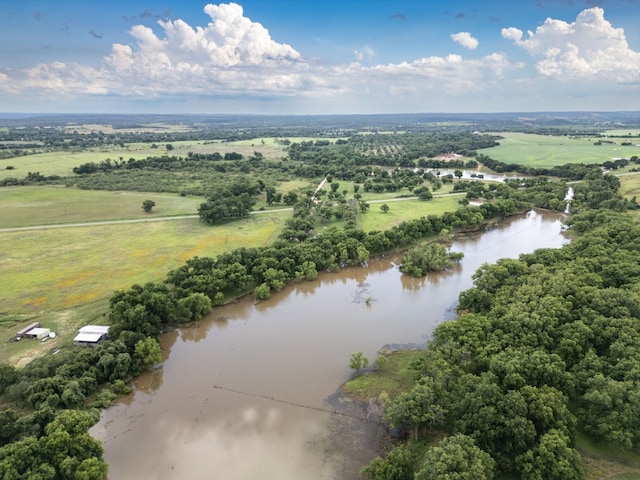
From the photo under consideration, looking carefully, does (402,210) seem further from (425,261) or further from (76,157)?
(76,157)

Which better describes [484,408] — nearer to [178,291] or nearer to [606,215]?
[178,291]

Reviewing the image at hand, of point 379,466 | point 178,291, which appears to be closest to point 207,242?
point 178,291

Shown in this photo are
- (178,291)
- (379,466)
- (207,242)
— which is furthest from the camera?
(207,242)

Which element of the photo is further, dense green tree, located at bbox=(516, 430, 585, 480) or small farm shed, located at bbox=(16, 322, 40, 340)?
small farm shed, located at bbox=(16, 322, 40, 340)

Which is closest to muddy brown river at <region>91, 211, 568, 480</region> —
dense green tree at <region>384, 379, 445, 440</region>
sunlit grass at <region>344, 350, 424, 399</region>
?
sunlit grass at <region>344, 350, 424, 399</region>

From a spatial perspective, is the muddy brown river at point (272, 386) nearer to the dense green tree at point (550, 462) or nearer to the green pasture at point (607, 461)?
the dense green tree at point (550, 462)

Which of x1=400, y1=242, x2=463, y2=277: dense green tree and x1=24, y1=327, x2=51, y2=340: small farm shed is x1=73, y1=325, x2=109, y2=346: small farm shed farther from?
x1=400, y1=242, x2=463, y2=277: dense green tree
